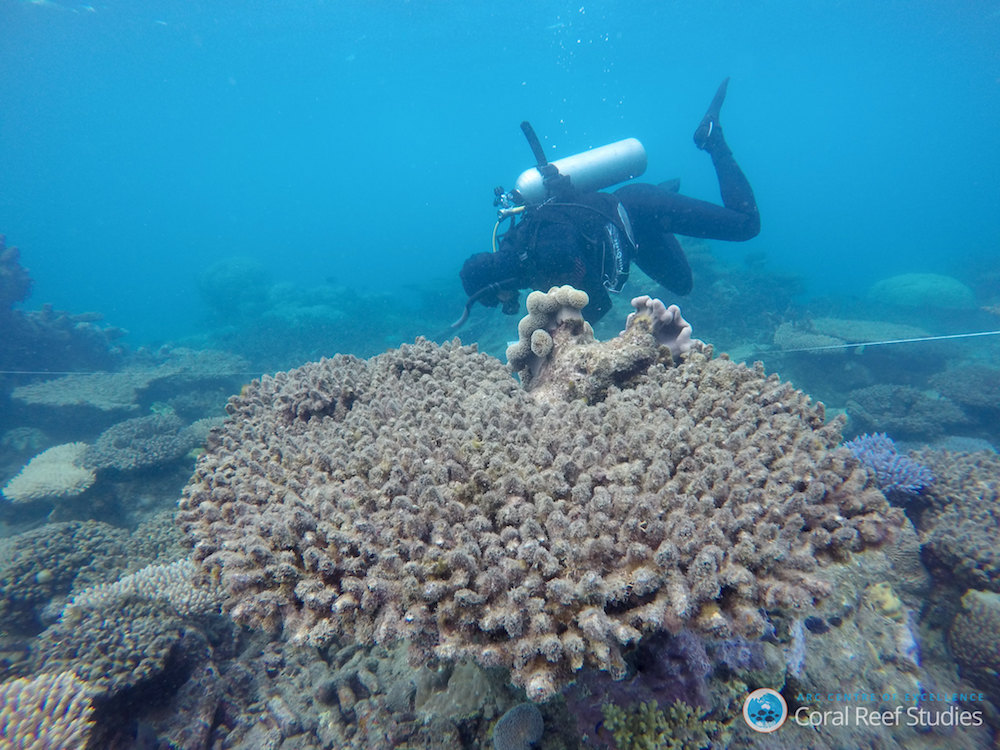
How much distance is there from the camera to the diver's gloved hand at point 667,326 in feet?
12.7

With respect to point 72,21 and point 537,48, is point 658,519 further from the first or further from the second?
point 537,48

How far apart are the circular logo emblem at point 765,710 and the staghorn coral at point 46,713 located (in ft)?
15.6

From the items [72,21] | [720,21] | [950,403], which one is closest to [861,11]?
[720,21]

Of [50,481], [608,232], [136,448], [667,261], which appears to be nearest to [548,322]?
[608,232]

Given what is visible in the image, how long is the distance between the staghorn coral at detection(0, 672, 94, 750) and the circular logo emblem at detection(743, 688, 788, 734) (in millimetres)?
4763

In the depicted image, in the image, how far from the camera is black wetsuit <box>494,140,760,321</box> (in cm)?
682

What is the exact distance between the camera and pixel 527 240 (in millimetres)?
7121

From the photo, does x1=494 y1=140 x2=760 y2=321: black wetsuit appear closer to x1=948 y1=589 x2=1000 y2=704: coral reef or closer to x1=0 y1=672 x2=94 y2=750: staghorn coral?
x1=948 y1=589 x2=1000 y2=704: coral reef

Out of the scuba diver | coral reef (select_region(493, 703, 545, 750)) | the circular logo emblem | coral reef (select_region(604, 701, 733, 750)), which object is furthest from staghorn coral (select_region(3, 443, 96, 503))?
the circular logo emblem

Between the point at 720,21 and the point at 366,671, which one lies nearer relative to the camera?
→ the point at 366,671

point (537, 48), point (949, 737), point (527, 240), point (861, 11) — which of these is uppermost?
point (537, 48)

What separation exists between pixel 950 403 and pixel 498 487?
13.5m

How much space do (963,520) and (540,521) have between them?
4869mm

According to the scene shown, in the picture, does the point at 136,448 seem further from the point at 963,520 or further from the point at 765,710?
the point at 963,520
